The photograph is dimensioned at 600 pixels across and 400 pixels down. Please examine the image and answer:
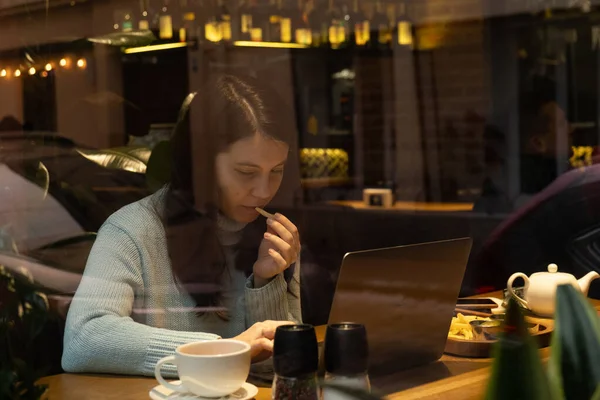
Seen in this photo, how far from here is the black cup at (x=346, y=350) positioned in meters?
0.83

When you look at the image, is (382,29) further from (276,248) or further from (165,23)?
(276,248)

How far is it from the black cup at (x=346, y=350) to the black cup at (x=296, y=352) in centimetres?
2

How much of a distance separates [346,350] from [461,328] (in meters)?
0.51

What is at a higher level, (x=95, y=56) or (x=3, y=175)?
(x=95, y=56)

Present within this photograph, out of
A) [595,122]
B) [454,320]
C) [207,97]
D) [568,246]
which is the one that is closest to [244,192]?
[207,97]

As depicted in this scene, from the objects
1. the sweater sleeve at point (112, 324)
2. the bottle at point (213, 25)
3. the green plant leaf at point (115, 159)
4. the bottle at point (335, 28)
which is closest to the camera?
the sweater sleeve at point (112, 324)

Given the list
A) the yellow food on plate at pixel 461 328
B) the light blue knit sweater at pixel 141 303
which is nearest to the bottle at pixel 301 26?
the light blue knit sweater at pixel 141 303

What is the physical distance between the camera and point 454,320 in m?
1.34

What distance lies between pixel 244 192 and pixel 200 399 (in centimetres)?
66

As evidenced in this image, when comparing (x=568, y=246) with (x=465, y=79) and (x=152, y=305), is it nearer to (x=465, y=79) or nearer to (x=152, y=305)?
(x=152, y=305)

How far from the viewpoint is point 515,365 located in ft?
1.34

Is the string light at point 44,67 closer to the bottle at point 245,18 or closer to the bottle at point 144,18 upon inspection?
the bottle at point 144,18

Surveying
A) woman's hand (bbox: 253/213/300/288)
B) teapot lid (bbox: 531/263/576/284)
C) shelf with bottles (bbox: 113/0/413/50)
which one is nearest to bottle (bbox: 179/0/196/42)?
shelf with bottles (bbox: 113/0/413/50)

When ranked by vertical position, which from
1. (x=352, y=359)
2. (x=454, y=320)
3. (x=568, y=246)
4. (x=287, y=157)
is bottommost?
(x=568, y=246)
